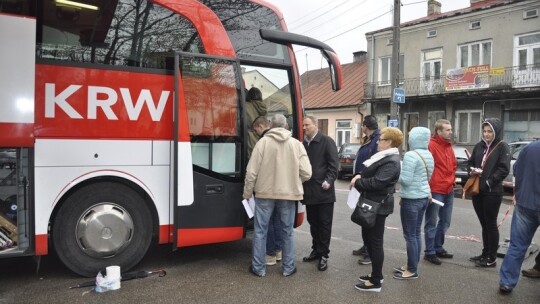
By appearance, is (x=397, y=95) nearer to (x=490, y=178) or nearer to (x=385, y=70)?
(x=385, y=70)

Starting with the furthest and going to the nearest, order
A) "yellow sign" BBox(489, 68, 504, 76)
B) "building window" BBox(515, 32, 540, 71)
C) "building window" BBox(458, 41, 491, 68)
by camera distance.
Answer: "building window" BBox(458, 41, 491, 68) < "yellow sign" BBox(489, 68, 504, 76) < "building window" BBox(515, 32, 540, 71)

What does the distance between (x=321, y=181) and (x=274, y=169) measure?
711 millimetres

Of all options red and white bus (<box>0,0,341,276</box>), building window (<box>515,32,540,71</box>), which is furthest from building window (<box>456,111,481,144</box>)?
red and white bus (<box>0,0,341,276</box>)

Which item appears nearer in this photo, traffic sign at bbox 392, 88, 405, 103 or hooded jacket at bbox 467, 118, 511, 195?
hooded jacket at bbox 467, 118, 511, 195

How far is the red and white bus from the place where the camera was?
437 centimetres

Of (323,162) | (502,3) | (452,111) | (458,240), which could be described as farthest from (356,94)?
(323,162)

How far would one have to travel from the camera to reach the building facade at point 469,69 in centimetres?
1962

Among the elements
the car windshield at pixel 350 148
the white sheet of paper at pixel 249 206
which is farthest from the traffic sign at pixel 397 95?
the white sheet of paper at pixel 249 206

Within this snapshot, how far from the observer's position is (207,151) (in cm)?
505

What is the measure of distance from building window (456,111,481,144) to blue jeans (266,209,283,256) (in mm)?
18697

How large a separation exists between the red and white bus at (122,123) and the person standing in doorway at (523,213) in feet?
9.40

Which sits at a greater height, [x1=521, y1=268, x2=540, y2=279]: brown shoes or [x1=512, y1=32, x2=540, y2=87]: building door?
[x1=512, y1=32, x2=540, y2=87]: building door

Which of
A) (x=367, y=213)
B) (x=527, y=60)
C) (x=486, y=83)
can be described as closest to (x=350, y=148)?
(x=486, y=83)

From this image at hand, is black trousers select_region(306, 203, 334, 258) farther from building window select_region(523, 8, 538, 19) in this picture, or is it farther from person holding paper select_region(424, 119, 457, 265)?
building window select_region(523, 8, 538, 19)
